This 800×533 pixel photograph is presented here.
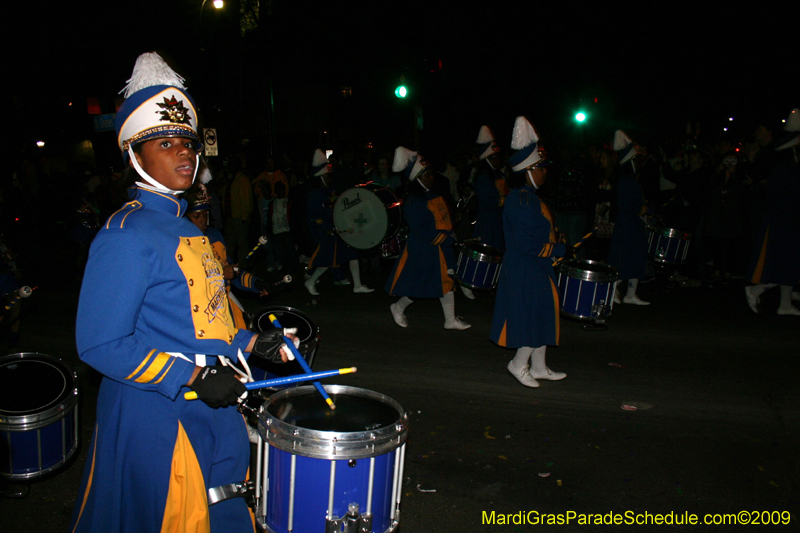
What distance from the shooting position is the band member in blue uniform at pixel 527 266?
5090 millimetres

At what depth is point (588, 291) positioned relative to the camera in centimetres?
586

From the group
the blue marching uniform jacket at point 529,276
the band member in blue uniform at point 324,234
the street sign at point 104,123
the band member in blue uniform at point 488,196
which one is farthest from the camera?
the street sign at point 104,123

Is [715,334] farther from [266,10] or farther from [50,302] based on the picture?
[266,10]

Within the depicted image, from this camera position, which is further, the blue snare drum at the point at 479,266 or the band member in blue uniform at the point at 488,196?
the band member in blue uniform at the point at 488,196

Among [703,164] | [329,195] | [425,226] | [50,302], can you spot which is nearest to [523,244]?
[425,226]

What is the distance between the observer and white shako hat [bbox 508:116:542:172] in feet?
17.1

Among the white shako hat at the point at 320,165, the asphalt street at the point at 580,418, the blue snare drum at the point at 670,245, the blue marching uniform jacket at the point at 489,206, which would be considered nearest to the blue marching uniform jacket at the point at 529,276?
the asphalt street at the point at 580,418

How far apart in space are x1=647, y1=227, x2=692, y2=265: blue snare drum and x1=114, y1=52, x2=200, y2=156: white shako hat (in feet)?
25.1

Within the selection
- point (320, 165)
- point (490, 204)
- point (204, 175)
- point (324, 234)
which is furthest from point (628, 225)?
point (204, 175)

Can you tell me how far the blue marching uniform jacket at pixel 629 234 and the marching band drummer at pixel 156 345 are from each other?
23.1 ft

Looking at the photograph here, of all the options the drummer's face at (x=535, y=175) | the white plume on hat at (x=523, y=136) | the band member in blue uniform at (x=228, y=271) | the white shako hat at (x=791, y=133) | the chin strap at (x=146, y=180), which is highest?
the white shako hat at (x=791, y=133)

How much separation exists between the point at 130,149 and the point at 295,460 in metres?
1.23

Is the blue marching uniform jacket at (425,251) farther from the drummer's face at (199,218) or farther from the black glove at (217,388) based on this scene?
the black glove at (217,388)

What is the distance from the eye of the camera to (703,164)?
10258 millimetres
